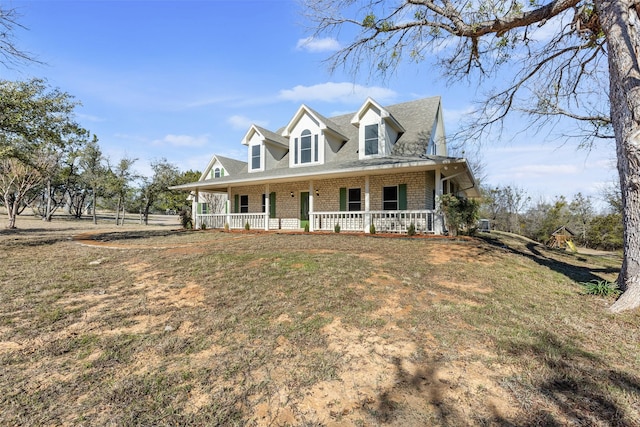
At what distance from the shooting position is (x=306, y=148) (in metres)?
16.5

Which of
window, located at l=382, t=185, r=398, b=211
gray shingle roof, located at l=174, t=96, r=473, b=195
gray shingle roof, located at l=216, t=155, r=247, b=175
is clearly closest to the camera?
gray shingle roof, located at l=174, t=96, r=473, b=195

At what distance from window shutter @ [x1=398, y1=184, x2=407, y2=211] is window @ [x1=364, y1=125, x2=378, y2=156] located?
2.25m

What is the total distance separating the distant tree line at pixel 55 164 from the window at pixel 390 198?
48.1 ft

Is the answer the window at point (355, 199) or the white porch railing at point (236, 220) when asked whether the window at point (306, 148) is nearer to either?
the window at point (355, 199)

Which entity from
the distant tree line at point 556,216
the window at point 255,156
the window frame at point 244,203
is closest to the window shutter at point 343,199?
the window at point 255,156

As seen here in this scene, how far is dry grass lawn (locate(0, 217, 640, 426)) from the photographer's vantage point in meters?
2.59

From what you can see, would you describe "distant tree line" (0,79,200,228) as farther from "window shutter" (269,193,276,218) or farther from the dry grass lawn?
"window shutter" (269,193,276,218)

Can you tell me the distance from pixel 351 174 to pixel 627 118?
9334 millimetres

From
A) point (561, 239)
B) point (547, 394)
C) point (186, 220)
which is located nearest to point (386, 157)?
point (547, 394)

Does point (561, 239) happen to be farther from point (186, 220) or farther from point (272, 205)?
point (186, 220)

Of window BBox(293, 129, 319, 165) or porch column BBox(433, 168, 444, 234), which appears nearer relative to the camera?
porch column BBox(433, 168, 444, 234)

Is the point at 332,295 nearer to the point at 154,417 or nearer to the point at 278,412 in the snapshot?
the point at 278,412

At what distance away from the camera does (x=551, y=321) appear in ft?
14.9

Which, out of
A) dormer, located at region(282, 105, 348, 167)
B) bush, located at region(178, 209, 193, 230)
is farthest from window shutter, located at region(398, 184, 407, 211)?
bush, located at region(178, 209, 193, 230)
